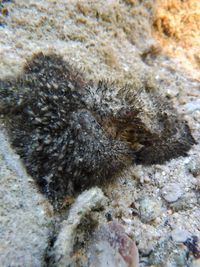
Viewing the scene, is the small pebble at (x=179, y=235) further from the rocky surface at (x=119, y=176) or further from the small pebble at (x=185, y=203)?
the small pebble at (x=185, y=203)

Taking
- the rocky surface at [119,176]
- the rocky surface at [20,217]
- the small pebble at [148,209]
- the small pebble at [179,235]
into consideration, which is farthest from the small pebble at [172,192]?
the rocky surface at [20,217]

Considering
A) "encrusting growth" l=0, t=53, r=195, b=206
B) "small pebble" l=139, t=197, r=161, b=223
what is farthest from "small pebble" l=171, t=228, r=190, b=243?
"encrusting growth" l=0, t=53, r=195, b=206

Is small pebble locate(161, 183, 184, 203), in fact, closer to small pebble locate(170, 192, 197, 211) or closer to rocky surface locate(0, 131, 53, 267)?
small pebble locate(170, 192, 197, 211)

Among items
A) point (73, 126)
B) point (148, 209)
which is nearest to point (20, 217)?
point (73, 126)

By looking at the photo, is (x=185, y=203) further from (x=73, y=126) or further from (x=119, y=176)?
(x=73, y=126)

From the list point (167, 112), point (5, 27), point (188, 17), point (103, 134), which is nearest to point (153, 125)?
point (167, 112)

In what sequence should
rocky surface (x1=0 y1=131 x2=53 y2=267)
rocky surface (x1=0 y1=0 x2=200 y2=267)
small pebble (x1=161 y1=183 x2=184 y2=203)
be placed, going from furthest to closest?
small pebble (x1=161 y1=183 x2=184 y2=203) < rocky surface (x1=0 y1=0 x2=200 y2=267) < rocky surface (x1=0 y1=131 x2=53 y2=267)
